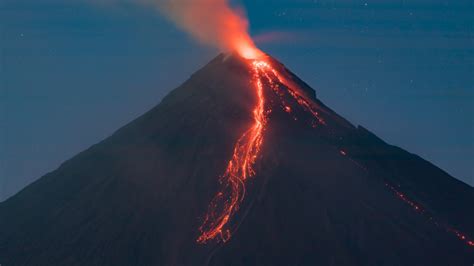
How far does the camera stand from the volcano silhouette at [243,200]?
93.3 m

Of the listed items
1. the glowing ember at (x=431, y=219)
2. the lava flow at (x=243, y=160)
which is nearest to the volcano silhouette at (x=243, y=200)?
the glowing ember at (x=431, y=219)

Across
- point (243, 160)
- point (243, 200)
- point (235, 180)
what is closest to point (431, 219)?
point (243, 200)

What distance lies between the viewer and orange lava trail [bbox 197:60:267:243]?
95250 millimetres

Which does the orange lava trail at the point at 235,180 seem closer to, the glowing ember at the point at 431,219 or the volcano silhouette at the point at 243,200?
the volcano silhouette at the point at 243,200

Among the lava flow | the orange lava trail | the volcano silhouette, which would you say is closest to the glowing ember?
the volcano silhouette

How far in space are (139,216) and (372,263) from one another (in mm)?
22630

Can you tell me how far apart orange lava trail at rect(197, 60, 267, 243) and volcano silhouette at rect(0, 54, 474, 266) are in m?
0.67

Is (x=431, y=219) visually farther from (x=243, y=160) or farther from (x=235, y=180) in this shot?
(x=243, y=160)

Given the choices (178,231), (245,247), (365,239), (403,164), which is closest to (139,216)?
(178,231)

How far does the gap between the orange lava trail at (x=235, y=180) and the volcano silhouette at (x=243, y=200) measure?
667 mm

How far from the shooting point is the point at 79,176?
373 ft

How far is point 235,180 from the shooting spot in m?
102

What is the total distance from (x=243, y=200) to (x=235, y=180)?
3.65 metres

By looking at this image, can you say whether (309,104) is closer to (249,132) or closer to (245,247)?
(249,132)
